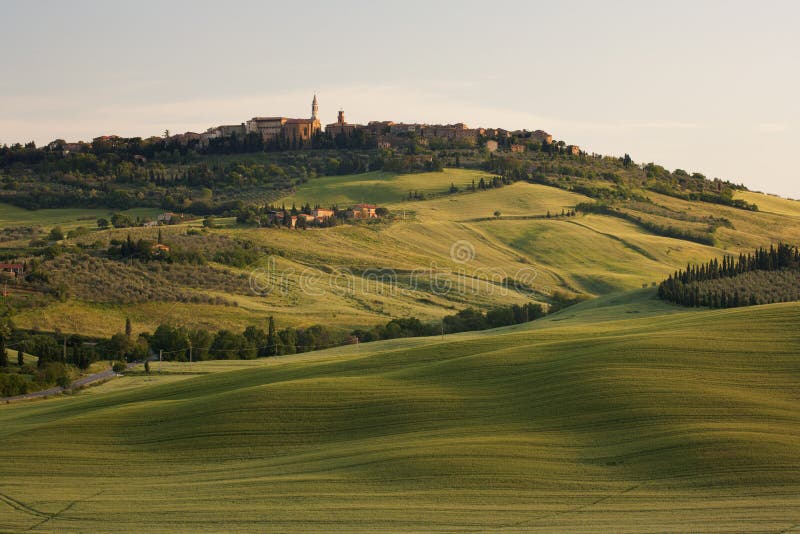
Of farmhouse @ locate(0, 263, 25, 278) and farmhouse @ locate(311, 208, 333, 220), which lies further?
farmhouse @ locate(311, 208, 333, 220)

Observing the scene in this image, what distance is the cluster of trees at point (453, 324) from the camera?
2820 inches

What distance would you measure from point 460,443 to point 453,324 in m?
44.3

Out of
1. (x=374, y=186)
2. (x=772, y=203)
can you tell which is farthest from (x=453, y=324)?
(x=772, y=203)

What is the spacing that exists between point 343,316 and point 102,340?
66.2 feet

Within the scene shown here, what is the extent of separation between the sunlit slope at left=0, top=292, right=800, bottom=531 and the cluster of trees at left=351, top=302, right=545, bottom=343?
25.8 metres

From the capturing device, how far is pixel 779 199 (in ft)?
532

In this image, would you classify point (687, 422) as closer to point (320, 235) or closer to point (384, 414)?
point (384, 414)

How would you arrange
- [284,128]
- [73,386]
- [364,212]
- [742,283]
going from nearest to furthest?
[73,386], [742,283], [364,212], [284,128]

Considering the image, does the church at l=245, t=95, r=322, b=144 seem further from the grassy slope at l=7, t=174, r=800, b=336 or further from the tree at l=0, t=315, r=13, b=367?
the tree at l=0, t=315, r=13, b=367

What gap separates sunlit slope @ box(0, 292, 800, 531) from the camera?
25766 mm

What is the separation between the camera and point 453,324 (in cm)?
7506

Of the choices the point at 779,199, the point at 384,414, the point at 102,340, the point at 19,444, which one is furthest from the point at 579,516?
the point at 779,199

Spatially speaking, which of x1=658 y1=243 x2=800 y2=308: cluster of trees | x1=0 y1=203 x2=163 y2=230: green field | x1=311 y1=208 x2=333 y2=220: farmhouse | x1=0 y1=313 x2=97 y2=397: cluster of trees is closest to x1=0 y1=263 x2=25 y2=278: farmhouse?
x1=0 y1=313 x2=97 y2=397: cluster of trees

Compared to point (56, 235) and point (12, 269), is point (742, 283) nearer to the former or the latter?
point (12, 269)
